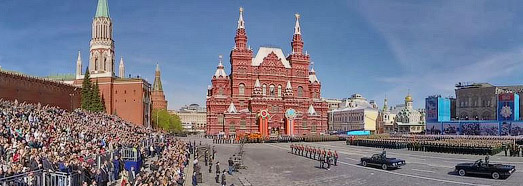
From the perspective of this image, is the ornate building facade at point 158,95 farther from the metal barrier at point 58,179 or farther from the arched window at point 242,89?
the metal barrier at point 58,179

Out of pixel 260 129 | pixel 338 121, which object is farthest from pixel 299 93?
pixel 338 121

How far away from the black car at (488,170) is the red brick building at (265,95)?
50988 mm

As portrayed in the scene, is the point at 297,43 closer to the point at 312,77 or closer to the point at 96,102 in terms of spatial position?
the point at 312,77

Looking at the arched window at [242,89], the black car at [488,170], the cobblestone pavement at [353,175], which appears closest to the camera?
the cobblestone pavement at [353,175]

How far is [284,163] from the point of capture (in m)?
31.7

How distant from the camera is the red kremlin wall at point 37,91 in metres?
38.1

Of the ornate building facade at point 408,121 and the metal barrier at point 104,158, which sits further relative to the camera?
the ornate building facade at point 408,121

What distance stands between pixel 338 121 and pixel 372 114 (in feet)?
52.7

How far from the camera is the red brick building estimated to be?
7550 cm

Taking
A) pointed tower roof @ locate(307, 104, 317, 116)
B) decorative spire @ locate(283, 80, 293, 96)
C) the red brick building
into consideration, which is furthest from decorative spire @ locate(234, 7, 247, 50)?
pointed tower roof @ locate(307, 104, 317, 116)

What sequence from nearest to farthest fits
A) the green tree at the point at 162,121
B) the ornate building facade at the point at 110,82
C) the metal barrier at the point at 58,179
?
the metal barrier at the point at 58,179, the ornate building facade at the point at 110,82, the green tree at the point at 162,121

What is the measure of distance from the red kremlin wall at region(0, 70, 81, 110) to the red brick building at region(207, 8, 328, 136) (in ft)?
86.6

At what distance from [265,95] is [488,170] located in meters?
56.7

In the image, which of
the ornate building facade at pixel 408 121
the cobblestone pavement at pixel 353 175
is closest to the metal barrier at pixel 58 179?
the cobblestone pavement at pixel 353 175
